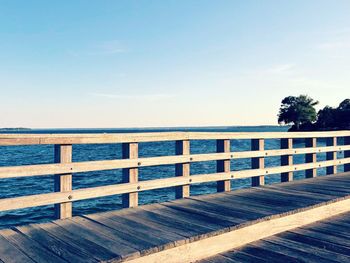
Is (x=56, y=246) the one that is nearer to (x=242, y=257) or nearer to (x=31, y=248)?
(x=31, y=248)

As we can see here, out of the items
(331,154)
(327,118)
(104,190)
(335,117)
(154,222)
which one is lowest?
(154,222)

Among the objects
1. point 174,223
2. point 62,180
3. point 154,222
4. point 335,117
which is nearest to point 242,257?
point 174,223

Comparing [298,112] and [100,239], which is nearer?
[100,239]

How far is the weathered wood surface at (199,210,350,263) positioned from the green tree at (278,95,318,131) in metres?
95.5

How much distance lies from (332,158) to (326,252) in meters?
5.79

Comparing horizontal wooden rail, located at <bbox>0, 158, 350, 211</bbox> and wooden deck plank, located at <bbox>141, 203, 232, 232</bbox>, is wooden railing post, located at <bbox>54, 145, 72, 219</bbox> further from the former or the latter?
wooden deck plank, located at <bbox>141, 203, 232, 232</bbox>

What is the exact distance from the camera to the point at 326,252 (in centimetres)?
357

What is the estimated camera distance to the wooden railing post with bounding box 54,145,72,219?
420 centimetres

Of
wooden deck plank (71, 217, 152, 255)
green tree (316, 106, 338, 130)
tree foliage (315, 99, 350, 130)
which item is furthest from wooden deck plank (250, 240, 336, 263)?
green tree (316, 106, 338, 130)

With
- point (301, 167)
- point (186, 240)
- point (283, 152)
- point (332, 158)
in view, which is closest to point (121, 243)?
point (186, 240)

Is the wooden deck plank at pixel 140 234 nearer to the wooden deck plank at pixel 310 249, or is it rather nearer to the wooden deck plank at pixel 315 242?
the wooden deck plank at pixel 310 249

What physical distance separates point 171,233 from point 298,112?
97.4 meters

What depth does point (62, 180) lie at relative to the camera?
4219 millimetres

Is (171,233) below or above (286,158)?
below
